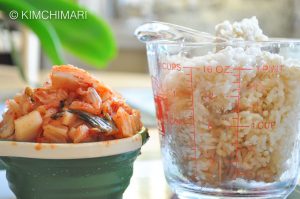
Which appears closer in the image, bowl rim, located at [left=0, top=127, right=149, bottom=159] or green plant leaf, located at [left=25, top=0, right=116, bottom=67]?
bowl rim, located at [left=0, top=127, right=149, bottom=159]

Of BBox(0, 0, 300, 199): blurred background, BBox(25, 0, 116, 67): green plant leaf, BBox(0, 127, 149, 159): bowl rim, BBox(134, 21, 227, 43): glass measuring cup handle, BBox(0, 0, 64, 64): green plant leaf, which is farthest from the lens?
BBox(0, 0, 300, 199): blurred background

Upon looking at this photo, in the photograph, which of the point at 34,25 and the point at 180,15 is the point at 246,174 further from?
the point at 180,15

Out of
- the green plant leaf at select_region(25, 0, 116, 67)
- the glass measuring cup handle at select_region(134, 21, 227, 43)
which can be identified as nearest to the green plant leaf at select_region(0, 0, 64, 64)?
the green plant leaf at select_region(25, 0, 116, 67)

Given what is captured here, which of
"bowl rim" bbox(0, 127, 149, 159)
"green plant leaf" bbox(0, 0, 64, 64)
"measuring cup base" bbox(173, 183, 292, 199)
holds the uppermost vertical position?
"green plant leaf" bbox(0, 0, 64, 64)

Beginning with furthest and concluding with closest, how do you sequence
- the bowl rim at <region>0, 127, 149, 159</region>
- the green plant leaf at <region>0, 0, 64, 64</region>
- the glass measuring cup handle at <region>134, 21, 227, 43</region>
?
the green plant leaf at <region>0, 0, 64, 64</region> < the glass measuring cup handle at <region>134, 21, 227, 43</region> < the bowl rim at <region>0, 127, 149, 159</region>

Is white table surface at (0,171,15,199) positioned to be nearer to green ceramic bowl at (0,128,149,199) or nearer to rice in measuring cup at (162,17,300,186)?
green ceramic bowl at (0,128,149,199)

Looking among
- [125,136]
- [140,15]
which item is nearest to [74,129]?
[125,136]

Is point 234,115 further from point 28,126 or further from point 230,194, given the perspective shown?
point 28,126

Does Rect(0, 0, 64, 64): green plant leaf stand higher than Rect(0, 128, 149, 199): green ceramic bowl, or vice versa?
Rect(0, 0, 64, 64): green plant leaf
